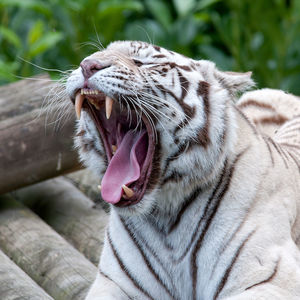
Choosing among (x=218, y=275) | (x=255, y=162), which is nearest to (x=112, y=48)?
(x=255, y=162)

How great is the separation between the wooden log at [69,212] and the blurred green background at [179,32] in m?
2.26

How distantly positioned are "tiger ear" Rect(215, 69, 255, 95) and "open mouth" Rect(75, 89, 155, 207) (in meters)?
0.34

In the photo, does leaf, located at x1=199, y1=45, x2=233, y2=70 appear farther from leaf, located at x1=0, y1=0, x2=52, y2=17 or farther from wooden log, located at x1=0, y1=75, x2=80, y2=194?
wooden log, located at x1=0, y1=75, x2=80, y2=194

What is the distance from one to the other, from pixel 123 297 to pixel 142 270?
0.38 ft

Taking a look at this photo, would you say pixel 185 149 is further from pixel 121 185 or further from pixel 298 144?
pixel 298 144

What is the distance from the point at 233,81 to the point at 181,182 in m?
0.42

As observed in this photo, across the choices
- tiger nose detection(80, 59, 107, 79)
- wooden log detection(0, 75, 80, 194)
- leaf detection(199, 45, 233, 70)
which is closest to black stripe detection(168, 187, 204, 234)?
tiger nose detection(80, 59, 107, 79)

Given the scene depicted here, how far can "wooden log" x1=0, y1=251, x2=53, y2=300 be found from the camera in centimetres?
279

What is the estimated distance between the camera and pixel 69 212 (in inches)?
147

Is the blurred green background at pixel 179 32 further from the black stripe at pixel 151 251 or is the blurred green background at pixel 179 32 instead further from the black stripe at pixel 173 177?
the black stripe at pixel 173 177

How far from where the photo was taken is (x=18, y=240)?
342cm

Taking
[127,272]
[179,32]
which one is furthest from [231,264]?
[179,32]

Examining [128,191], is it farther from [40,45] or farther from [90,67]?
[40,45]

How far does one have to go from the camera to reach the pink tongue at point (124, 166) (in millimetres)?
2453
